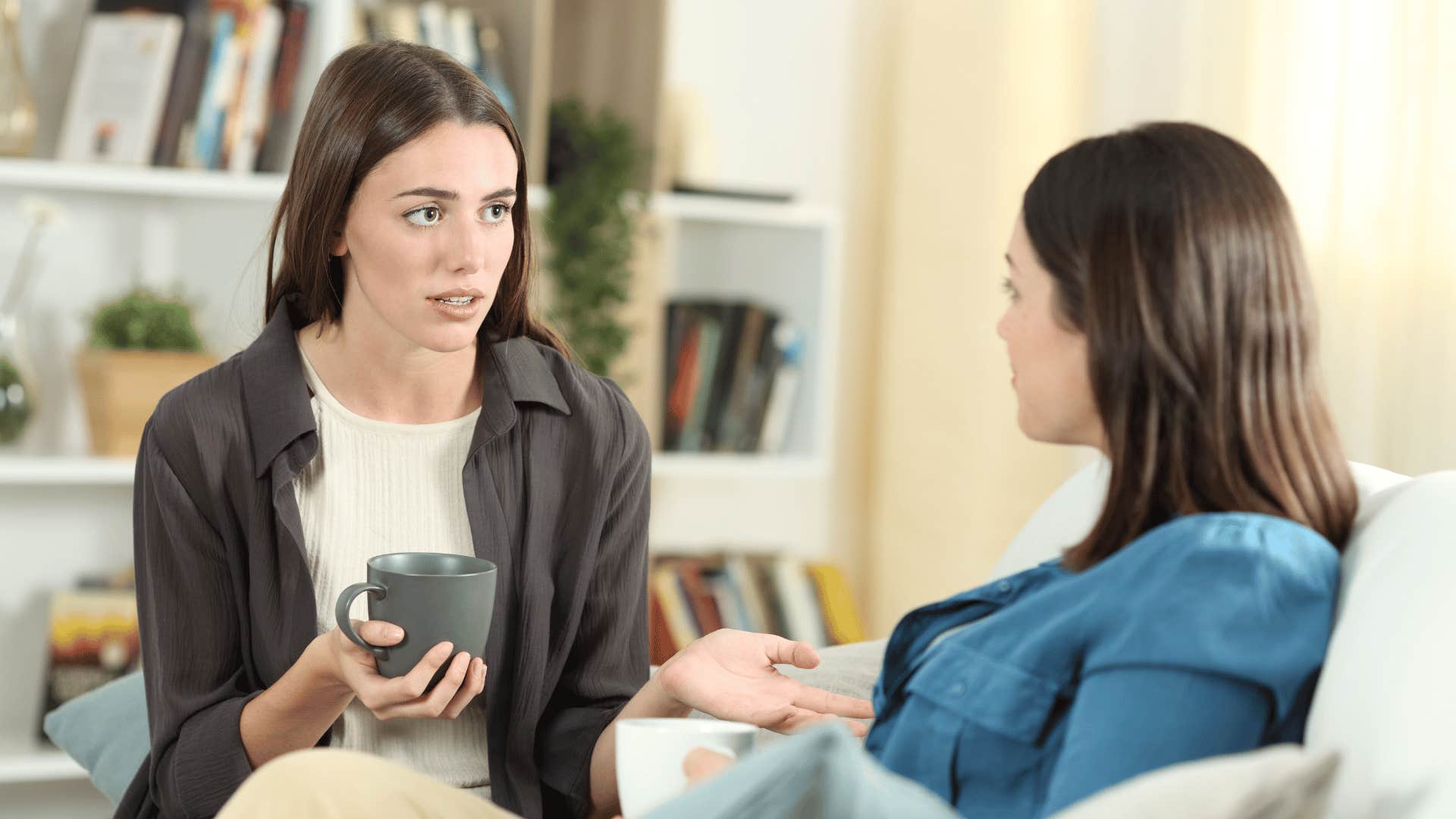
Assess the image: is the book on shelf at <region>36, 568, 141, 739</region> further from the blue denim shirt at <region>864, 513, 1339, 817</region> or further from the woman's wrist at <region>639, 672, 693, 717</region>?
the blue denim shirt at <region>864, 513, 1339, 817</region>

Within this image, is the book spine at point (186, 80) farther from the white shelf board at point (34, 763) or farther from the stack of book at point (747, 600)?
the stack of book at point (747, 600)

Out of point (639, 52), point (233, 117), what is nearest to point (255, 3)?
point (233, 117)

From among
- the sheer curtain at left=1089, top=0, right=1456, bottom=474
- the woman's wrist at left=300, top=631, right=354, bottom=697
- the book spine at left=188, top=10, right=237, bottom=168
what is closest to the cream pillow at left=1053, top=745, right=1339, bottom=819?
the woman's wrist at left=300, top=631, right=354, bottom=697

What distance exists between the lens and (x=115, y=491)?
247cm

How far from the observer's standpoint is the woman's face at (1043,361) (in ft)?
3.19

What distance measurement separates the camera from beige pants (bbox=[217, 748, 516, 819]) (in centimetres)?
82

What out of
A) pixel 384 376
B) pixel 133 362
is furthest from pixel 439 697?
pixel 133 362

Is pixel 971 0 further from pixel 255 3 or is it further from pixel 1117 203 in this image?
pixel 1117 203

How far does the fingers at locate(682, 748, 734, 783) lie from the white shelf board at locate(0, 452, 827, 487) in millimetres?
1477

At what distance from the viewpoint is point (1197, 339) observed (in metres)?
0.90

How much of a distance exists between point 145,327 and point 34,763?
0.71 meters

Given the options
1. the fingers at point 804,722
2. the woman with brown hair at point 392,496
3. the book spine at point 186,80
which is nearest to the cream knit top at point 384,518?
the woman with brown hair at point 392,496

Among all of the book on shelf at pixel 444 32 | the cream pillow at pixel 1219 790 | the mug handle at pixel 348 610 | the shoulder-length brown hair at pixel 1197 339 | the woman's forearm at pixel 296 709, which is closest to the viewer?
the cream pillow at pixel 1219 790

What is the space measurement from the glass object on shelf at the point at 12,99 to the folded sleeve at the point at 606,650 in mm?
1340
